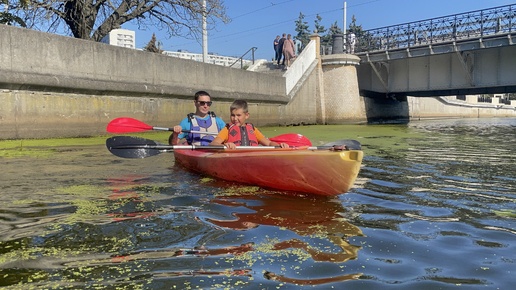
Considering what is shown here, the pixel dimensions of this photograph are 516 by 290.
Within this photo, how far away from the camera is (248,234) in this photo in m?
2.77

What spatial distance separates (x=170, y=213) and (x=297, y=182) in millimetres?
1236

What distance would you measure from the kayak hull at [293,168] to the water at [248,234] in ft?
0.41

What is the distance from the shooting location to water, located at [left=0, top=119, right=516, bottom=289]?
6.71ft

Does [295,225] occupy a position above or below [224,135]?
below

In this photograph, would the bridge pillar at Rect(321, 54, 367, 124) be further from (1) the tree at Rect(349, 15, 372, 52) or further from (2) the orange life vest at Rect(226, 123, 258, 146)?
(2) the orange life vest at Rect(226, 123, 258, 146)

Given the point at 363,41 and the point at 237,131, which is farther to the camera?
the point at 363,41

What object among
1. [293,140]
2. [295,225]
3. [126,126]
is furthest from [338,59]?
[295,225]

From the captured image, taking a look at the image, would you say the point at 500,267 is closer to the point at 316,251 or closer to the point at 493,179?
the point at 316,251

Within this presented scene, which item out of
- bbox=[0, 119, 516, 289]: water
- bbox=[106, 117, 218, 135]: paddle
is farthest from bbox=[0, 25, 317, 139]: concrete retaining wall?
bbox=[0, 119, 516, 289]: water

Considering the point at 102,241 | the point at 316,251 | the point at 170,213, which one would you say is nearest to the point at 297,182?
the point at 170,213

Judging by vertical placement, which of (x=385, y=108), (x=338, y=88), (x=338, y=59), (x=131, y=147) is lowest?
(x=131, y=147)

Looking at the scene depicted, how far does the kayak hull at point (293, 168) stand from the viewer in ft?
11.8

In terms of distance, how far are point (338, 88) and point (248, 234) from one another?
21004 mm

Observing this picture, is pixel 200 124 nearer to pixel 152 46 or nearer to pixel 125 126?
pixel 125 126
